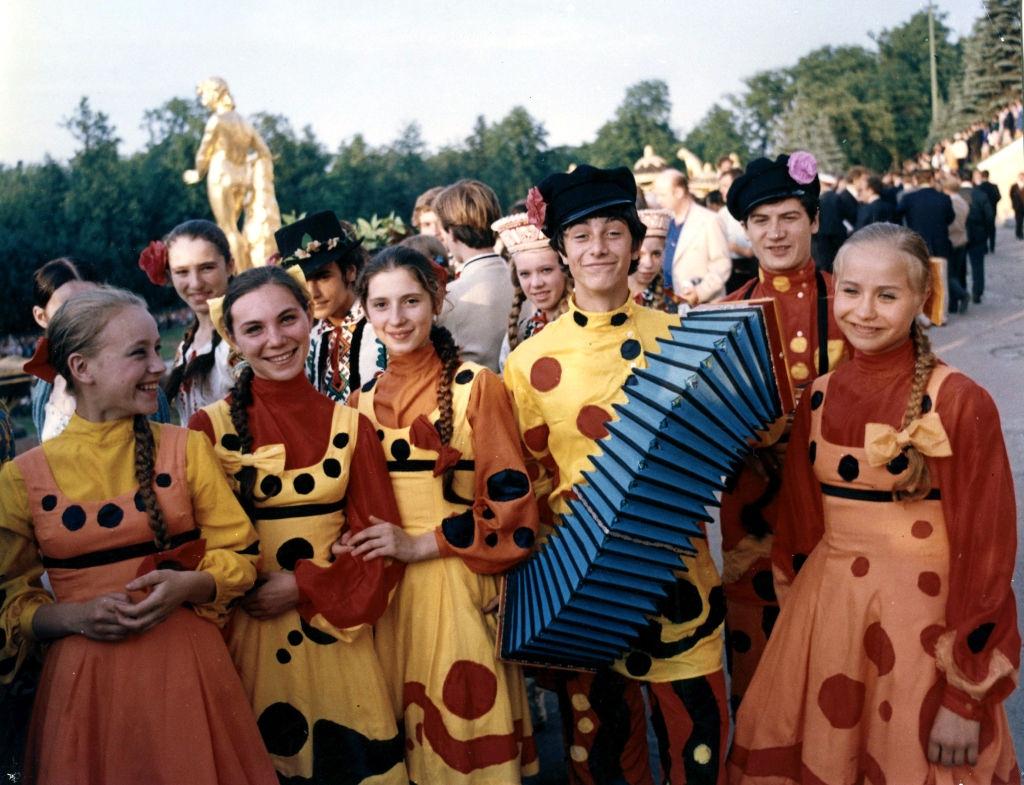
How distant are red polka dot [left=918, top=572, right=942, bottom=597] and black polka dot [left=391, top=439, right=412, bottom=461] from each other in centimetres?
161

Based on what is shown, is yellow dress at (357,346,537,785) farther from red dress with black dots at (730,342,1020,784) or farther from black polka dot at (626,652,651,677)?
red dress with black dots at (730,342,1020,784)

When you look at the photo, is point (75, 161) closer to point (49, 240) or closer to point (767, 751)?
point (49, 240)

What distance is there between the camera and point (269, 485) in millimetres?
2992

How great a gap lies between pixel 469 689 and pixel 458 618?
0.23 meters

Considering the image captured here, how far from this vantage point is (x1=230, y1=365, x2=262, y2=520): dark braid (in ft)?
9.82

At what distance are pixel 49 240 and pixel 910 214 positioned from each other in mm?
20782

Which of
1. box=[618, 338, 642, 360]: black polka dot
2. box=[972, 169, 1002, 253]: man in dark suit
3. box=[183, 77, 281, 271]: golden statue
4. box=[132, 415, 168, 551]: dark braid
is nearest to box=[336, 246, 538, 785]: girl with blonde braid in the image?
box=[618, 338, 642, 360]: black polka dot

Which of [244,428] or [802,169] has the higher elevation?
[802,169]

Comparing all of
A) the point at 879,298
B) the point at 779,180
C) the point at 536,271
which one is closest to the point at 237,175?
the point at 536,271

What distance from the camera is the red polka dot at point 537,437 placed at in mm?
3160

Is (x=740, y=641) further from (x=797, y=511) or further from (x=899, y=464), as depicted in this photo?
(x=899, y=464)

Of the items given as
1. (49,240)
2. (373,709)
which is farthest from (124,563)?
(49,240)

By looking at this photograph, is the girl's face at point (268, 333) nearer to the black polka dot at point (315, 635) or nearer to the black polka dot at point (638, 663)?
the black polka dot at point (315, 635)

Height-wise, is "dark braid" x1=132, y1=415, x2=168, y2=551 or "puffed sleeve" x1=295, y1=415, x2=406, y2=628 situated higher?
"dark braid" x1=132, y1=415, x2=168, y2=551
